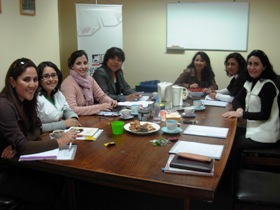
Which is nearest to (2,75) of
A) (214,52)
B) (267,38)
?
(214,52)

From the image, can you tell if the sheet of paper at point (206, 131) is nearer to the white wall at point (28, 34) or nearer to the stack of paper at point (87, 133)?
the stack of paper at point (87, 133)

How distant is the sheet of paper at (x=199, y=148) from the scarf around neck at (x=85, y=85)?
1.34 m

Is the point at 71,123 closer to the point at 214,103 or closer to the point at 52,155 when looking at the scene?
the point at 52,155

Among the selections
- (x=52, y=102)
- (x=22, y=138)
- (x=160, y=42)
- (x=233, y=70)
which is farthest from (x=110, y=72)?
(x=22, y=138)

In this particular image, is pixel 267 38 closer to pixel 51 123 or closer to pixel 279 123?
pixel 279 123

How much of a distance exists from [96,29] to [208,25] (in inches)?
68.1

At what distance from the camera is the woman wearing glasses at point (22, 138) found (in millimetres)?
1671

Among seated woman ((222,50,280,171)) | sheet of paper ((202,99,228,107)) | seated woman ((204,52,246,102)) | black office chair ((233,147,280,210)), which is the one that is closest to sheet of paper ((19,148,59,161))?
black office chair ((233,147,280,210))

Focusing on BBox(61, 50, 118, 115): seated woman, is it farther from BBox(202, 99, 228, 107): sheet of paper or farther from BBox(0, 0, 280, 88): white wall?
BBox(202, 99, 228, 107): sheet of paper

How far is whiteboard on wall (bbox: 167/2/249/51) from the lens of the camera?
4.55 metres

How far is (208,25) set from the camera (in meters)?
4.70

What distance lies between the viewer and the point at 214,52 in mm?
4762

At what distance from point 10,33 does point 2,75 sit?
16.5 inches

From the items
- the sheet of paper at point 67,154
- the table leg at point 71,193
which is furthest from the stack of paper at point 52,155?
the table leg at point 71,193
